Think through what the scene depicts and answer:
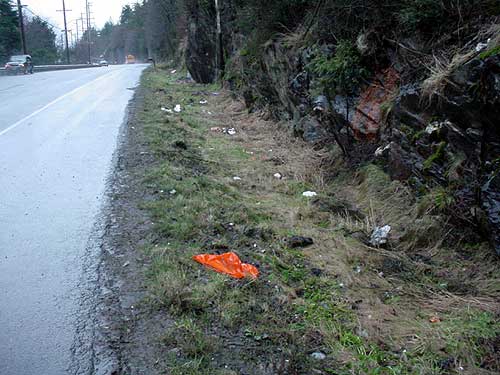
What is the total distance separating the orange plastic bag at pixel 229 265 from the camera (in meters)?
4.88

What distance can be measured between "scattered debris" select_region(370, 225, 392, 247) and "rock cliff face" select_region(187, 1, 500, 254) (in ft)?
2.59

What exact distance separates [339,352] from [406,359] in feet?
1.67

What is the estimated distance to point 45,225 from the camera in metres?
6.13

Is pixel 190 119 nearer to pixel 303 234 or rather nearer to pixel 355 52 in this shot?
pixel 355 52

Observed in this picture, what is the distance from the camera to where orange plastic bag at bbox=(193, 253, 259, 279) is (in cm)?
488

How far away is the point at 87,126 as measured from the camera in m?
13.1

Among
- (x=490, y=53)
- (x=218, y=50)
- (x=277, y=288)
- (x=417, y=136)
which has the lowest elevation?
(x=277, y=288)

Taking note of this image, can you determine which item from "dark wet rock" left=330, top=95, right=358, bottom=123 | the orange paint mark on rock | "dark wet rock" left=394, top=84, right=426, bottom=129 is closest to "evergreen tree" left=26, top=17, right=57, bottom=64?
"dark wet rock" left=330, top=95, right=358, bottom=123

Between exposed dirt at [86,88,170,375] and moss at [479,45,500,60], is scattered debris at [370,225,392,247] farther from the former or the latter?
exposed dirt at [86,88,170,375]

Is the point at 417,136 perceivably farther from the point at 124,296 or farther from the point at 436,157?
the point at 124,296

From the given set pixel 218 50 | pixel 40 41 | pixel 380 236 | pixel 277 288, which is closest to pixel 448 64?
pixel 380 236

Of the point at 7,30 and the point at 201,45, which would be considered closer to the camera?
the point at 201,45

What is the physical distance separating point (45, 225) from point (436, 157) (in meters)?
4.83

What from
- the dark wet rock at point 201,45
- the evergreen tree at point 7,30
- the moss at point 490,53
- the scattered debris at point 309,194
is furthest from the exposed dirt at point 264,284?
the evergreen tree at point 7,30
